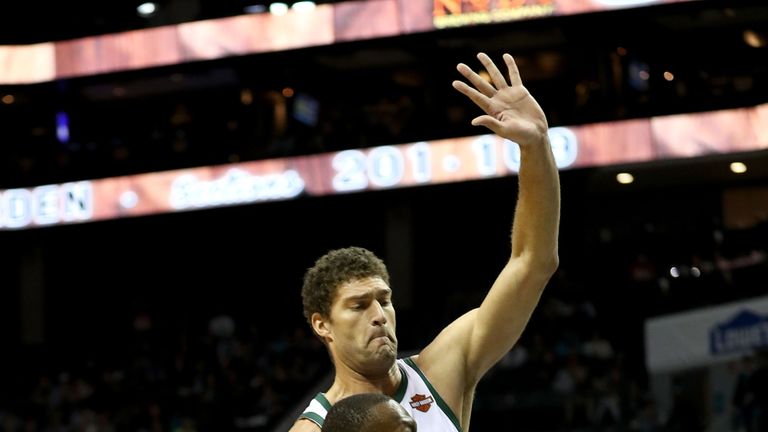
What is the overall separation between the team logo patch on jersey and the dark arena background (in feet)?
35.0

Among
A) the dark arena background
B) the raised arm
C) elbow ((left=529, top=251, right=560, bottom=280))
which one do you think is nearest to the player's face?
the raised arm

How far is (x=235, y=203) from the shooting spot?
21172 millimetres

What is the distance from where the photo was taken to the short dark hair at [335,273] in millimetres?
3971

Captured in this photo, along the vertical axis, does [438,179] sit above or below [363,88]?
below

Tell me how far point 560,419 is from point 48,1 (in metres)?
14.6

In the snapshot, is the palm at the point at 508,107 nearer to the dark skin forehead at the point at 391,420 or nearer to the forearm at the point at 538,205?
the forearm at the point at 538,205

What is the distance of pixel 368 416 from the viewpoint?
285 centimetres

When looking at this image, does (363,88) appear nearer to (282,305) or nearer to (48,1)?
(282,305)

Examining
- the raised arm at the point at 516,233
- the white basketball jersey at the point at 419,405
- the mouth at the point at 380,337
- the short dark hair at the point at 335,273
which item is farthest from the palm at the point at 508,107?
the white basketball jersey at the point at 419,405

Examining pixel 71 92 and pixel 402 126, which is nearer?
pixel 402 126

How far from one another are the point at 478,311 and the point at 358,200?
1806 centimetres

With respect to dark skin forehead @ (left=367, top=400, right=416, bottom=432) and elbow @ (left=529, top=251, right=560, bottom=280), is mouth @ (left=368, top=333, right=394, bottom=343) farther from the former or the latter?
dark skin forehead @ (left=367, top=400, right=416, bottom=432)

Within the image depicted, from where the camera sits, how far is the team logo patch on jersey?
3936 millimetres

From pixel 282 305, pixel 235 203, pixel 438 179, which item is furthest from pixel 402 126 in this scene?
pixel 282 305
